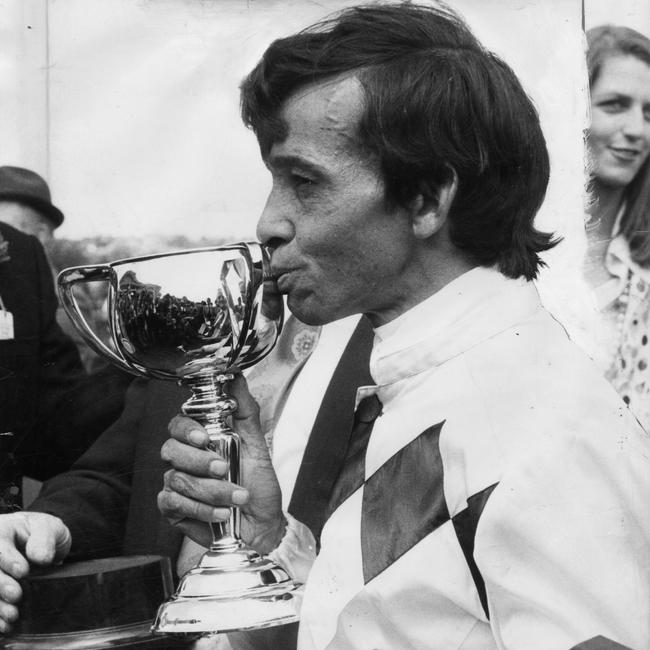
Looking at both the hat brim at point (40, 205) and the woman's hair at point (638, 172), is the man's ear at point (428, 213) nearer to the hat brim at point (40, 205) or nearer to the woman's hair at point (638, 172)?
the woman's hair at point (638, 172)

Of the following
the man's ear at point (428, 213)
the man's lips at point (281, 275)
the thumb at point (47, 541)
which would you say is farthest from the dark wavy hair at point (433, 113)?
the thumb at point (47, 541)

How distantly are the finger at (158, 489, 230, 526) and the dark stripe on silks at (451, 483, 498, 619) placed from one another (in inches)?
12.5

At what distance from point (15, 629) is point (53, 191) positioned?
0.70 meters

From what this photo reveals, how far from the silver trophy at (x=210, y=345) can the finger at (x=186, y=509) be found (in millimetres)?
19

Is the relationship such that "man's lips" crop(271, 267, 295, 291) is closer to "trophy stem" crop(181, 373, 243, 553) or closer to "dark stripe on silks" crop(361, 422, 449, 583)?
"trophy stem" crop(181, 373, 243, 553)

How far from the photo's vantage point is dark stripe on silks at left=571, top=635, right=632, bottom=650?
1.29 meters

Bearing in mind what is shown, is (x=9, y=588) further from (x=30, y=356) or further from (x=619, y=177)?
(x=619, y=177)

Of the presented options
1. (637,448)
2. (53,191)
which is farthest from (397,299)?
(53,191)

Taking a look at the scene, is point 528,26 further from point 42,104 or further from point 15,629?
point 15,629

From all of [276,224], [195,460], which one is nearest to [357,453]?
[195,460]

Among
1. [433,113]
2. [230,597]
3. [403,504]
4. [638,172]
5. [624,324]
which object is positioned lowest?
[230,597]

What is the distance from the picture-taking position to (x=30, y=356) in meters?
1.90

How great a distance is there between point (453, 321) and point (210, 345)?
323mm

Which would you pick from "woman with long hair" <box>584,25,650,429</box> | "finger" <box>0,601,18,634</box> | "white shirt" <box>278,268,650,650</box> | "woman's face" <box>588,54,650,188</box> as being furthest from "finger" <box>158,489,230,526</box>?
"woman's face" <box>588,54,650,188</box>
